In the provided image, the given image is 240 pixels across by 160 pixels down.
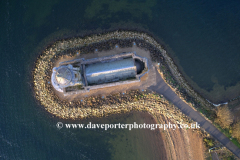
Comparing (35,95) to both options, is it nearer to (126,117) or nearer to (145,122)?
(126,117)

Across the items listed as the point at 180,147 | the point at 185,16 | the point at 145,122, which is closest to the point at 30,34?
the point at 145,122

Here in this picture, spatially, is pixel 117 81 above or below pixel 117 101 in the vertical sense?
above

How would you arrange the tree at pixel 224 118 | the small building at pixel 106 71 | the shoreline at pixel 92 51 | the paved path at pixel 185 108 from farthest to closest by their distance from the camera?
1. the shoreline at pixel 92 51
2. the paved path at pixel 185 108
3. the tree at pixel 224 118
4. the small building at pixel 106 71

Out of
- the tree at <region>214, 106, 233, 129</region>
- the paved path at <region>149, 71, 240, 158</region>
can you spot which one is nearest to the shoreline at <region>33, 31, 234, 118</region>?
the paved path at <region>149, 71, 240, 158</region>

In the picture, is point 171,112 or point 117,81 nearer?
point 117,81

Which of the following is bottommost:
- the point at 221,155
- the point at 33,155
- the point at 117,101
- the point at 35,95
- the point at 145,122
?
the point at 221,155

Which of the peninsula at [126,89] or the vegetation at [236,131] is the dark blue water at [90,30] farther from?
the vegetation at [236,131]

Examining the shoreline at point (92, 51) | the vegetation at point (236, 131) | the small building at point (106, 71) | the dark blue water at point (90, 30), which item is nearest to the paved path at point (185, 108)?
the shoreline at point (92, 51)

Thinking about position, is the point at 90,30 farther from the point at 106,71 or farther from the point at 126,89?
the point at 126,89
